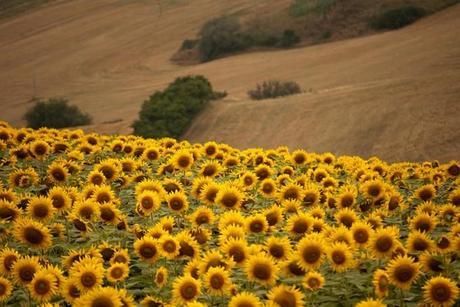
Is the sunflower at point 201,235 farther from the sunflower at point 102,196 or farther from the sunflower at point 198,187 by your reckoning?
the sunflower at point 198,187

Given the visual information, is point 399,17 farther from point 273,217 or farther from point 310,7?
point 273,217

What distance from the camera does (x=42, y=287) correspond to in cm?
379

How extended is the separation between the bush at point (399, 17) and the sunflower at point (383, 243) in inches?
2235

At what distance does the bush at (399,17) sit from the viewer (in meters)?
57.6

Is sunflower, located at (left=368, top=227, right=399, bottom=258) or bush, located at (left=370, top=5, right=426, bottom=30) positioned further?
bush, located at (left=370, top=5, right=426, bottom=30)

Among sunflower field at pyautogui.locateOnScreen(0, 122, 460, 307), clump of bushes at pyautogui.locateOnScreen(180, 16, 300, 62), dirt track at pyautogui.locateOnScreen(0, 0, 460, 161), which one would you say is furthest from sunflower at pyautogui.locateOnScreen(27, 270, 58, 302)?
clump of bushes at pyautogui.locateOnScreen(180, 16, 300, 62)

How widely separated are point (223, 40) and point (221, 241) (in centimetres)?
6119

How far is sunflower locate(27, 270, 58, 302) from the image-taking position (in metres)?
3.78

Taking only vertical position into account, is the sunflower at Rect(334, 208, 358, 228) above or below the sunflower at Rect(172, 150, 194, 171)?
below

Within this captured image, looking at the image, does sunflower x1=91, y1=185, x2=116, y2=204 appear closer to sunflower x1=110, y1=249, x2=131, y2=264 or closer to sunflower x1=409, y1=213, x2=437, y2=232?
sunflower x1=110, y1=249, x2=131, y2=264

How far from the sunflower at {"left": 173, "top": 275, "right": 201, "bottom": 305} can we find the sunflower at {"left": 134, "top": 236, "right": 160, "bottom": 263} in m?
0.64

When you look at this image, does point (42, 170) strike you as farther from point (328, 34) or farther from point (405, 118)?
point (328, 34)

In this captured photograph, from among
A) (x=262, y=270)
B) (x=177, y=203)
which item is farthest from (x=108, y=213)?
(x=262, y=270)

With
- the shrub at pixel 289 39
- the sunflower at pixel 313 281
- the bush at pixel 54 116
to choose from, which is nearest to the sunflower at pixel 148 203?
the sunflower at pixel 313 281
